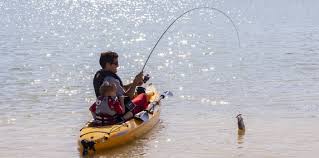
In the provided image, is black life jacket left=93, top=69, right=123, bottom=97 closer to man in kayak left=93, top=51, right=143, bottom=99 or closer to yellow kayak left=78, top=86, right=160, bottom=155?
man in kayak left=93, top=51, right=143, bottom=99

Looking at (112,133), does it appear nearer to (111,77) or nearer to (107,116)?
(107,116)

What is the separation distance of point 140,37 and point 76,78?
18.1 metres

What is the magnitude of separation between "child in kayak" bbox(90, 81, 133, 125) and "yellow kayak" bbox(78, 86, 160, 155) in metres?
0.17

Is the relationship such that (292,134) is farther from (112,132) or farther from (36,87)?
(36,87)

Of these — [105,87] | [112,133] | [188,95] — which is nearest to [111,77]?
[105,87]

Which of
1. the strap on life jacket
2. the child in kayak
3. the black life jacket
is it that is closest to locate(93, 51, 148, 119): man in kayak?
the black life jacket

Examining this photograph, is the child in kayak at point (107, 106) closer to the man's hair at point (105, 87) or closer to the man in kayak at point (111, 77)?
the man's hair at point (105, 87)

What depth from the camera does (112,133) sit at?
10.0 metres

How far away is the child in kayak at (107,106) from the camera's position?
401 inches

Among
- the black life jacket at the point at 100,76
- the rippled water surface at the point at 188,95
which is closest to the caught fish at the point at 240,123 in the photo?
the rippled water surface at the point at 188,95

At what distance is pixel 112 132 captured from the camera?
396 inches

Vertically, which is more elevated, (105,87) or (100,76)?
(100,76)

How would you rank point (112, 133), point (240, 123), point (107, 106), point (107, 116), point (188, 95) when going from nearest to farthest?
point (112, 133) → point (107, 106) → point (107, 116) → point (240, 123) → point (188, 95)

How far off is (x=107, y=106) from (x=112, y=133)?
0.46 metres
